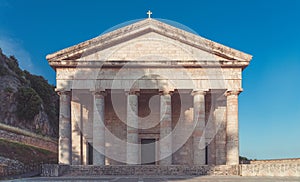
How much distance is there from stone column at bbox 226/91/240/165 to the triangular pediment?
2343mm

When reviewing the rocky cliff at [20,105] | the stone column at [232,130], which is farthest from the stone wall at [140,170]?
the rocky cliff at [20,105]

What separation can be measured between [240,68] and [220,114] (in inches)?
170

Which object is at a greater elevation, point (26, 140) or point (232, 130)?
point (232, 130)

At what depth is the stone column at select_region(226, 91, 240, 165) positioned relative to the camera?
24.0 metres

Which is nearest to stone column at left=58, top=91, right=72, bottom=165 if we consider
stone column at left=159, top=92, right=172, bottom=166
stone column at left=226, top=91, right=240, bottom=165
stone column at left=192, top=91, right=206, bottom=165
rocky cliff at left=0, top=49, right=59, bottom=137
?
stone column at left=159, top=92, right=172, bottom=166

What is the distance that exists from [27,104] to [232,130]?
4058cm

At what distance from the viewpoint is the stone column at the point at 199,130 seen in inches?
950

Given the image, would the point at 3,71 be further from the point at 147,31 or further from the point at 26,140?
the point at 147,31

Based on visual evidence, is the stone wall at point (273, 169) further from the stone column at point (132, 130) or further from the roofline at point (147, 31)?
the roofline at point (147, 31)

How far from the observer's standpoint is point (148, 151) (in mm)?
27297

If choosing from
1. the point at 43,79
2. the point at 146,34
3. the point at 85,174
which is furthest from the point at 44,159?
the point at 43,79

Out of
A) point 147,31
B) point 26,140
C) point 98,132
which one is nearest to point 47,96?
point 26,140

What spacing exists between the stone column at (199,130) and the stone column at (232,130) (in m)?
1.75

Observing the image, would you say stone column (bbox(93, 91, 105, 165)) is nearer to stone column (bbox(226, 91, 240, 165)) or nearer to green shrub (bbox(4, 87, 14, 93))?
stone column (bbox(226, 91, 240, 165))
